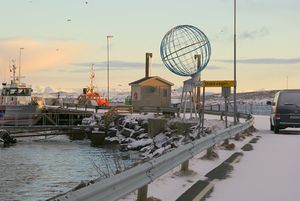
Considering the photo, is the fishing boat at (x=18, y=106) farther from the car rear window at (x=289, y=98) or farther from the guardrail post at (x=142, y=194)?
the guardrail post at (x=142, y=194)

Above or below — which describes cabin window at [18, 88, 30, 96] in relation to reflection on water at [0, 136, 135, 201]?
above

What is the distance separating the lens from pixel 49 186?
17.0 meters

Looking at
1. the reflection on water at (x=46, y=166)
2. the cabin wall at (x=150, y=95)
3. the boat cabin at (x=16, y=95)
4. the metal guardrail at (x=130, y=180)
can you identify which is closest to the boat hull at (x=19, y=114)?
the boat cabin at (x=16, y=95)

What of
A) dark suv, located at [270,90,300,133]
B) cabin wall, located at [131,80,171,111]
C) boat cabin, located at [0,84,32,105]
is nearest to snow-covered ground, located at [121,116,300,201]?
dark suv, located at [270,90,300,133]

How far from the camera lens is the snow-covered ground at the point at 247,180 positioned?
820 cm

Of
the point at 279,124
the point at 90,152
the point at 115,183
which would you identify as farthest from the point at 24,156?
the point at 115,183

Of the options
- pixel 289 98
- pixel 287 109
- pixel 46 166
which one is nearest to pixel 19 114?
pixel 46 166

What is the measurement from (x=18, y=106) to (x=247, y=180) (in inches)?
1746

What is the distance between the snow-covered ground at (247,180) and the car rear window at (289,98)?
10.0 metres

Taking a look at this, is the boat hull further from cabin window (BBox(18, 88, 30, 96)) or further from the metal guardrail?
the metal guardrail

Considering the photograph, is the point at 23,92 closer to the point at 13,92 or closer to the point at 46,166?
the point at 13,92

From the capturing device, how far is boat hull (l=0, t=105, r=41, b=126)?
50.7 m

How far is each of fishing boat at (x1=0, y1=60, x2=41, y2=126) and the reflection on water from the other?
12.2 metres

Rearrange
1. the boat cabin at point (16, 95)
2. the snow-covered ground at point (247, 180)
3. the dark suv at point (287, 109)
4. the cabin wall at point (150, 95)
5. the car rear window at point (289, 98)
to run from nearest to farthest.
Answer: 1. the snow-covered ground at point (247, 180)
2. the dark suv at point (287, 109)
3. the car rear window at point (289, 98)
4. the boat cabin at point (16, 95)
5. the cabin wall at point (150, 95)
